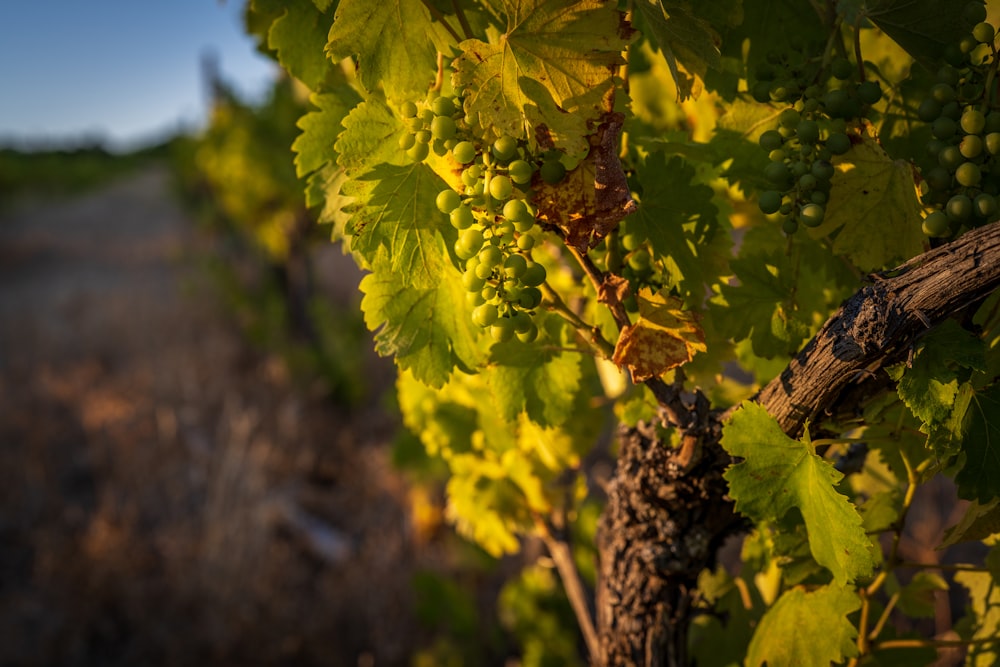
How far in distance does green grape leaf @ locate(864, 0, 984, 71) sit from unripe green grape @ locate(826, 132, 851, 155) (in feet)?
0.50

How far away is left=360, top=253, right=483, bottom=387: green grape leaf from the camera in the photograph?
1000 millimetres

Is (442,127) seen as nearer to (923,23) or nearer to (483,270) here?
(483,270)

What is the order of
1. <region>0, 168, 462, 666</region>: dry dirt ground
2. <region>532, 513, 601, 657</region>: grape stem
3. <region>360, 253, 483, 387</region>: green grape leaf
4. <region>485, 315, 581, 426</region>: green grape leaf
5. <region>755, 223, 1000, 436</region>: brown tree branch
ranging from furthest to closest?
<region>0, 168, 462, 666</region>: dry dirt ground < <region>532, 513, 601, 657</region>: grape stem < <region>485, 315, 581, 426</region>: green grape leaf < <region>360, 253, 483, 387</region>: green grape leaf < <region>755, 223, 1000, 436</region>: brown tree branch

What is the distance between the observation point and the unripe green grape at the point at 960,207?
2.81ft

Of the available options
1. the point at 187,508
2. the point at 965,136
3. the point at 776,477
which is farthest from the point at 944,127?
the point at 187,508

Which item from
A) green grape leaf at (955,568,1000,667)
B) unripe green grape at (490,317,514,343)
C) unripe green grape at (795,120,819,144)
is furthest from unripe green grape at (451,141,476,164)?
green grape leaf at (955,568,1000,667)

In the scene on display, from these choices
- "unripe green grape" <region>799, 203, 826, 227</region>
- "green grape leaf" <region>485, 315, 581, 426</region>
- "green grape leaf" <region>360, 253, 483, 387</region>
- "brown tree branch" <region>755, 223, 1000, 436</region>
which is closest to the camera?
"brown tree branch" <region>755, 223, 1000, 436</region>

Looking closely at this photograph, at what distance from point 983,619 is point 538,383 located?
3.00 ft

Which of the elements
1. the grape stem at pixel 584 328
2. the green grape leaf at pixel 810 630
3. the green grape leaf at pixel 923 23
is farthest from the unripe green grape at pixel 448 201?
the green grape leaf at pixel 810 630

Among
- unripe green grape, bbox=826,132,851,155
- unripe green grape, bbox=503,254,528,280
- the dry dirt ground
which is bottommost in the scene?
the dry dirt ground

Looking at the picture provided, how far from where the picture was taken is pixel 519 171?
0.82 metres

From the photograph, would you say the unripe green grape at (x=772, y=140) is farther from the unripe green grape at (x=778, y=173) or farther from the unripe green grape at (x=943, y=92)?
the unripe green grape at (x=943, y=92)

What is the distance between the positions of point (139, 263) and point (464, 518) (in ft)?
41.3

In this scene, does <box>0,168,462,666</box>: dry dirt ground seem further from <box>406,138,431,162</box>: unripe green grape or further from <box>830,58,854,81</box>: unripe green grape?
<box>830,58,854,81</box>: unripe green grape
